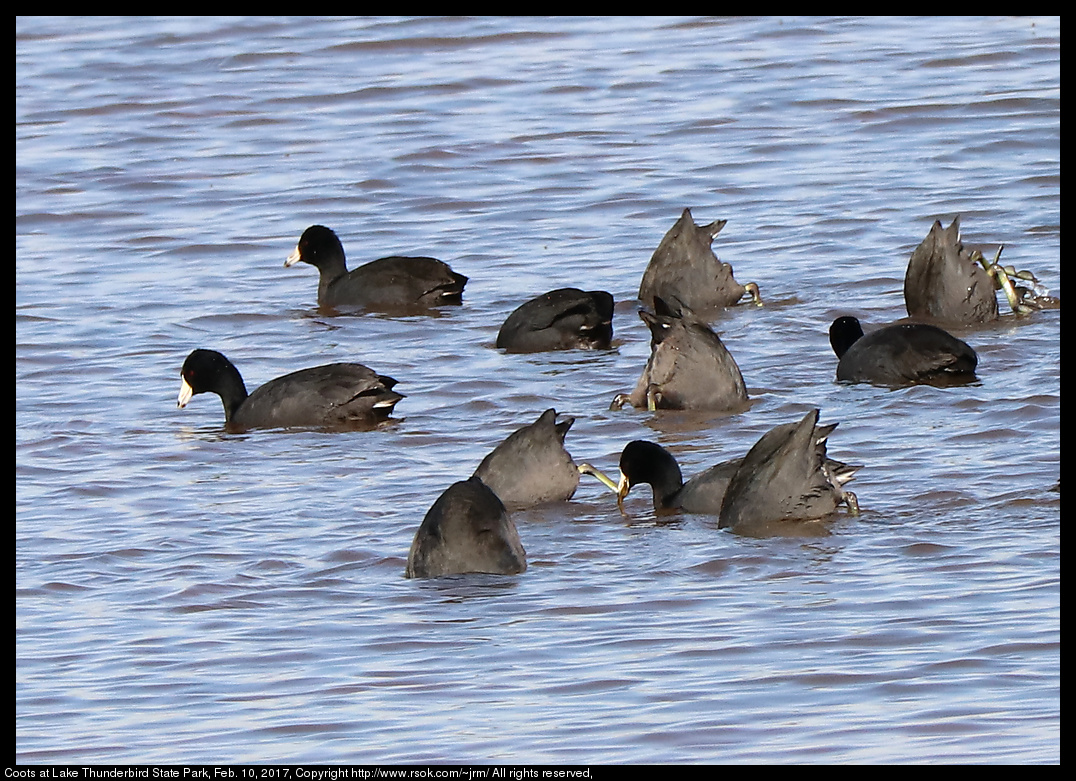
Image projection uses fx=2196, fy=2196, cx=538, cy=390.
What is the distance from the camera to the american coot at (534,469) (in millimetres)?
8734

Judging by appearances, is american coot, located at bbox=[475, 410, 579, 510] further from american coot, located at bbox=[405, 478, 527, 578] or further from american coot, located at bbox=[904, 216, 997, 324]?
american coot, located at bbox=[904, 216, 997, 324]

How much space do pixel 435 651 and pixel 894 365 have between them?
4.09m

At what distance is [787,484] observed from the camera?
26.8 feet

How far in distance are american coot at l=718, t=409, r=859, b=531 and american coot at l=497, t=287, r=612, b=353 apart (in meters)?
3.27

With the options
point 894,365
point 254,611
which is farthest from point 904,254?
point 254,611

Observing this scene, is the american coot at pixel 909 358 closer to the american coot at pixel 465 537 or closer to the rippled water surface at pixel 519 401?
the rippled water surface at pixel 519 401

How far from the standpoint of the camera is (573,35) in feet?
71.4

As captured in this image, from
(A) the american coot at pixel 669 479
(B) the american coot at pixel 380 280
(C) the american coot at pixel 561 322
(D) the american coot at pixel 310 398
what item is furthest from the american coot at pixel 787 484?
(B) the american coot at pixel 380 280

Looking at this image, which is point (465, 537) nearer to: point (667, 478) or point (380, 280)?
point (667, 478)

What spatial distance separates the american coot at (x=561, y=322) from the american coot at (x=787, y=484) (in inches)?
129

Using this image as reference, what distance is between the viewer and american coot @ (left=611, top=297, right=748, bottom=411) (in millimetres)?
10133

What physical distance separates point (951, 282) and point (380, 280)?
3423 millimetres

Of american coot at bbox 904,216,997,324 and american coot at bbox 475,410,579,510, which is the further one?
american coot at bbox 904,216,997,324

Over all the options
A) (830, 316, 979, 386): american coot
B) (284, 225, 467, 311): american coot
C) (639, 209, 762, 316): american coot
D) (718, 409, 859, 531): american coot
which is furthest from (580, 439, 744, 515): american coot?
(284, 225, 467, 311): american coot
